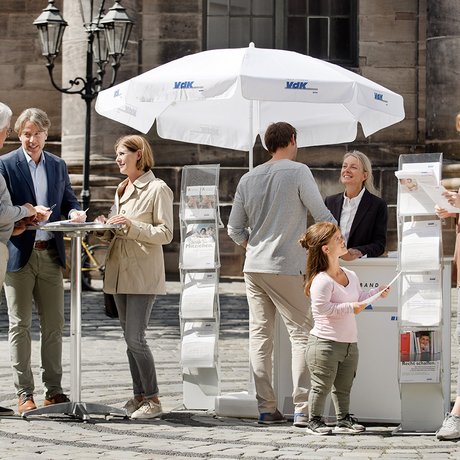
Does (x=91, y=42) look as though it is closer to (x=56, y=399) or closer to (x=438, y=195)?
(x=56, y=399)

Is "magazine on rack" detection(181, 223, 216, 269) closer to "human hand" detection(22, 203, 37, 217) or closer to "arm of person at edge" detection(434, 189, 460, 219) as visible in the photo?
"human hand" detection(22, 203, 37, 217)

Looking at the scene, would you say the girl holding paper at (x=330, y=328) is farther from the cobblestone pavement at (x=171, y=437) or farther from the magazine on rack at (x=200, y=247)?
the magazine on rack at (x=200, y=247)

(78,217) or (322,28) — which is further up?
(322,28)

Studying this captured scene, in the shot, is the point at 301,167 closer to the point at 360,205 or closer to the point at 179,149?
the point at 360,205

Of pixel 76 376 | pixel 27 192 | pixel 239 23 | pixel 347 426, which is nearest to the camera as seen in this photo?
pixel 347 426

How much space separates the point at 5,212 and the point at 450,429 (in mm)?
2881

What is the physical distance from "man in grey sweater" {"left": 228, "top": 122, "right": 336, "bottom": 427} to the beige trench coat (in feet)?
1.55

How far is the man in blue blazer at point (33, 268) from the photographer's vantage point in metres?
10.3

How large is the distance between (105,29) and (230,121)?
932 centimetres

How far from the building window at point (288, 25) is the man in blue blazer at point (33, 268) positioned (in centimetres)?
1480

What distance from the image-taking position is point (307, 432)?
9633mm

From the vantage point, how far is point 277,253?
1002 centimetres

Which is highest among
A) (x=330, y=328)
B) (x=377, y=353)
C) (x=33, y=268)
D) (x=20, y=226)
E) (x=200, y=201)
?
(x=200, y=201)

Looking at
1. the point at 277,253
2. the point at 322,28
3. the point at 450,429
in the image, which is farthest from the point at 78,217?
the point at 322,28
